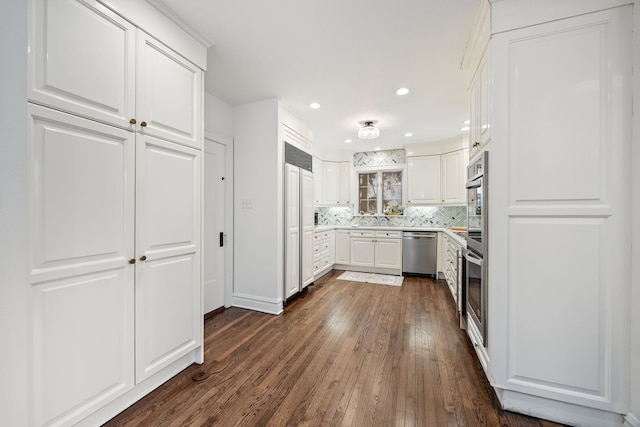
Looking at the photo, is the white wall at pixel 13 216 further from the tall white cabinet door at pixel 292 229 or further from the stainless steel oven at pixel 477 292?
the stainless steel oven at pixel 477 292

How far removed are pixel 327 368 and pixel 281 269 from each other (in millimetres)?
1390

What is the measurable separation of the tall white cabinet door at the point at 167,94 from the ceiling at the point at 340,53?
328mm

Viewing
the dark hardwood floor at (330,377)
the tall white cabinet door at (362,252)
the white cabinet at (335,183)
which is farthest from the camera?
the white cabinet at (335,183)

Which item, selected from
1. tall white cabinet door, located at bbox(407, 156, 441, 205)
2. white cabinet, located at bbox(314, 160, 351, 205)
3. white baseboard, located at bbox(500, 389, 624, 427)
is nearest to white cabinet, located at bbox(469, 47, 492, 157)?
white baseboard, located at bbox(500, 389, 624, 427)

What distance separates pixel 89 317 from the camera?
137 cm

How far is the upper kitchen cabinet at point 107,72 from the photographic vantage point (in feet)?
3.95

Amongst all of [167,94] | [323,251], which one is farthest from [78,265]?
[323,251]

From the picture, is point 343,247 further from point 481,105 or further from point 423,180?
point 481,105

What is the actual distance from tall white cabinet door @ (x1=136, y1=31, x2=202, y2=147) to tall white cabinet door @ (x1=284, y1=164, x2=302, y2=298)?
144cm

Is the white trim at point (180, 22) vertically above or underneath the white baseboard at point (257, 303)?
above

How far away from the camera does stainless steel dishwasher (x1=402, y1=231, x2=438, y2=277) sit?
190 inches

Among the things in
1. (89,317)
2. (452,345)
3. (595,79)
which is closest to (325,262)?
(452,345)

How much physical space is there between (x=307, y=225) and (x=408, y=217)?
9.18ft

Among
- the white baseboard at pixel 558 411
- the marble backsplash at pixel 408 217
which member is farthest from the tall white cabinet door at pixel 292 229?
the marble backsplash at pixel 408 217
